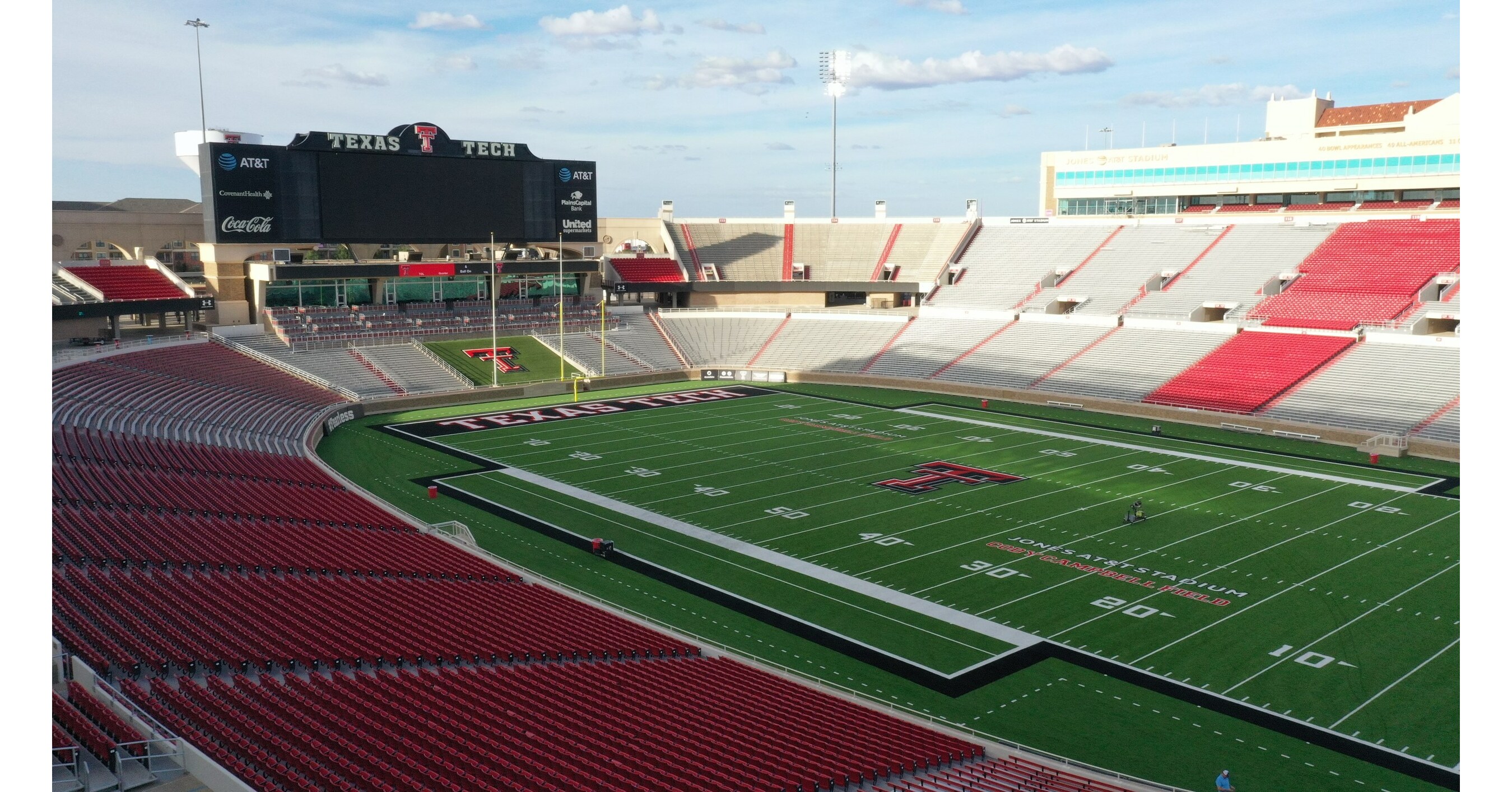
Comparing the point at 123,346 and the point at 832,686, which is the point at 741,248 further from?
the point at 832,686

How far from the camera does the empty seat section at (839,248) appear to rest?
6856 centimetres

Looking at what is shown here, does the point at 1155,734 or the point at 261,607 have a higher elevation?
the point at 261,607

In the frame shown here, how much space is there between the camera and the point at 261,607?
17.5 meters

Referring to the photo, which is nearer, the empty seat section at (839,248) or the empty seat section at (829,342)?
the empty seat section at (829,342)

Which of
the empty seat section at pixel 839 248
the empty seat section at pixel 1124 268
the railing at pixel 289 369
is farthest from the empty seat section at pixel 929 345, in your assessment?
the railing at pixel 289 369

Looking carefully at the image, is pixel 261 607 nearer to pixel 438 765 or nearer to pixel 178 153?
pixel 438 765

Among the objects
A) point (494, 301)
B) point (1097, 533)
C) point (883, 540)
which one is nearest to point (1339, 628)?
point (1097, 533)

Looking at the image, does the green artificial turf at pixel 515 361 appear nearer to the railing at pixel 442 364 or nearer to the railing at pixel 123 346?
the railing at pixel 442 364

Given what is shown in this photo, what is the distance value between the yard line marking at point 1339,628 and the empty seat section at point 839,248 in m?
45.5

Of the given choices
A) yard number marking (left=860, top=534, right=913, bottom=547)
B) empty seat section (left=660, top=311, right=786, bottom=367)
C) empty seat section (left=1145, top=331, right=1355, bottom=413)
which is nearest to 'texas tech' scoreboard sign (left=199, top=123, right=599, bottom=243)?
empty seat section (left=660, top=311, right=786, bottom=367)

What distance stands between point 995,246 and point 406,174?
3565cm

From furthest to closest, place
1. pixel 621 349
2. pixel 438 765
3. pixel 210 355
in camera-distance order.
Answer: pixel 621 349 → pixel 210 355 → pixel 438 765

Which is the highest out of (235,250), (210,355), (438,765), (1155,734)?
(235,250)
